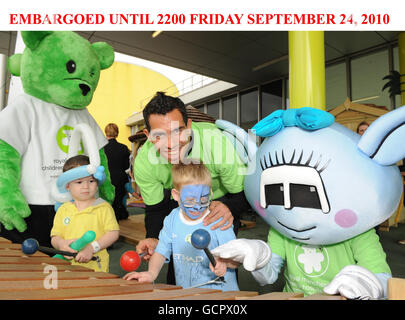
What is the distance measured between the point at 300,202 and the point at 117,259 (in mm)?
2092

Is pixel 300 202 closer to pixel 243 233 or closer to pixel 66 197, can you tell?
pixel 66 197

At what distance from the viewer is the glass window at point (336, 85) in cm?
519

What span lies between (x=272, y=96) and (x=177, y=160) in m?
5.56

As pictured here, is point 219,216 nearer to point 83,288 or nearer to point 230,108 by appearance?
point 83,288

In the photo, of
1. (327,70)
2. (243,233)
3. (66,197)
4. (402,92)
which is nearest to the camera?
(66,197)

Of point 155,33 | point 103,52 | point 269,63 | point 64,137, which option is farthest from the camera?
point 269,63

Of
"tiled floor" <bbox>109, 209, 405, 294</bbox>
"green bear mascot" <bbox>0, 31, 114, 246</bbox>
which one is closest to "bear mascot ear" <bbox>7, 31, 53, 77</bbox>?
"green bear mascot" <bbox>0, 31, 114, 246</bbox>

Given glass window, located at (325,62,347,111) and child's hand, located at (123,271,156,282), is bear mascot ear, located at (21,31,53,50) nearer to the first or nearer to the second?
child's hand, located at (123,271,156,282)

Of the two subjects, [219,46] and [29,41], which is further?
[219,46]

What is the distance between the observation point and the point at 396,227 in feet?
11.6

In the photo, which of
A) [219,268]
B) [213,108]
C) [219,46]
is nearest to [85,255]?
[219,268]

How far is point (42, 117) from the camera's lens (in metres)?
1.52

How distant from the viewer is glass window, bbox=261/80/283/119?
20.3ft
